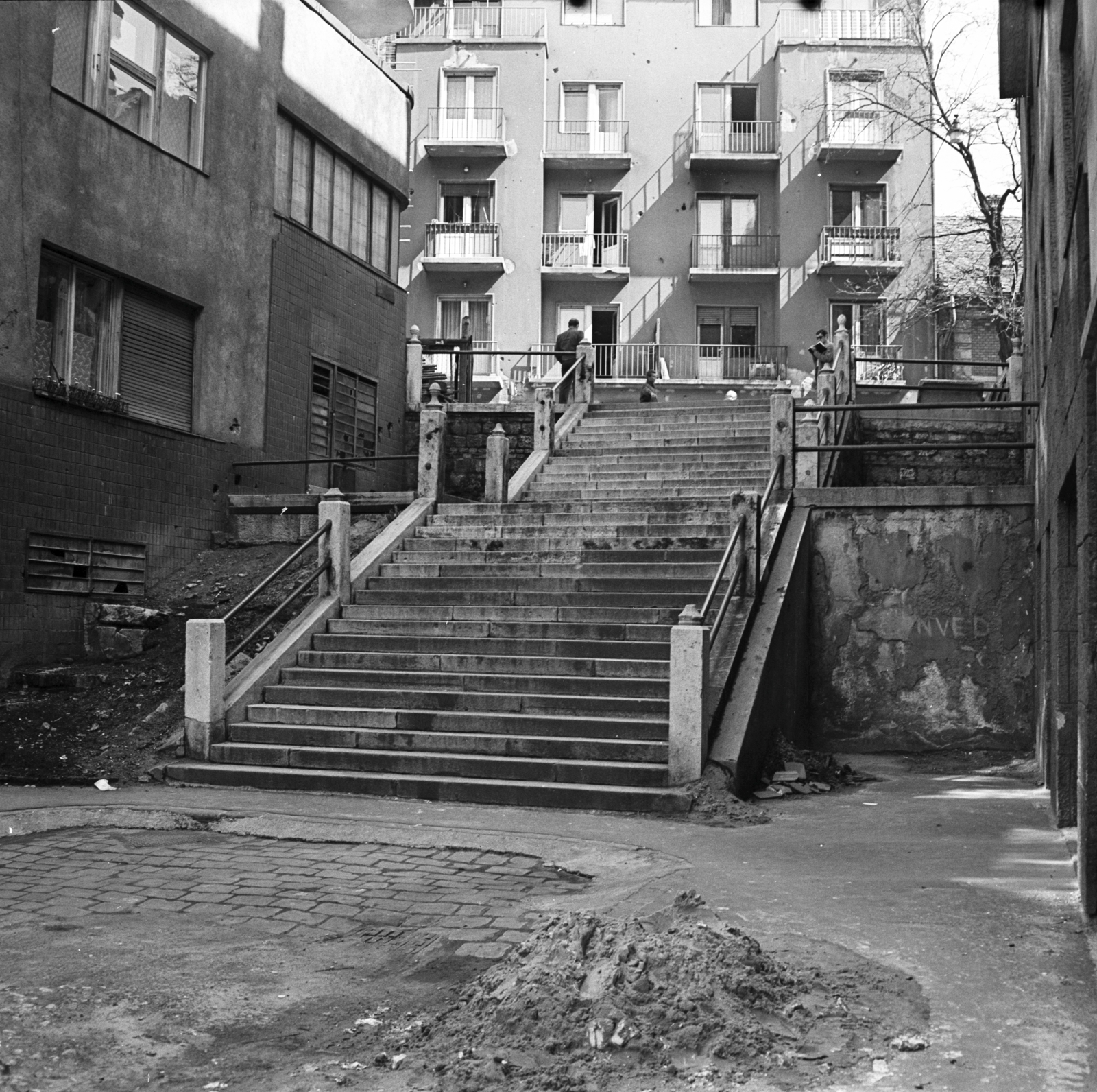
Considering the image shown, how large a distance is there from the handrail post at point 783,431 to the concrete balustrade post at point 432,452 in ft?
14.1

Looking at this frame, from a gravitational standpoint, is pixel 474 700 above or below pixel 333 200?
below

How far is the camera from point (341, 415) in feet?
67.7

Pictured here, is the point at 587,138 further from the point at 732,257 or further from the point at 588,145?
the point at 732,257

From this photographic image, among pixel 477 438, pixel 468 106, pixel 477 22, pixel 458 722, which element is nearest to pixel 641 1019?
pixel 458 722

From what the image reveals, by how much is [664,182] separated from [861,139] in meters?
5.64

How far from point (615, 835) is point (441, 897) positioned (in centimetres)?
209

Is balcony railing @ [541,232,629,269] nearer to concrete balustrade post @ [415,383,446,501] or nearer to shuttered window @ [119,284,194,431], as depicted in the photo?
concrete balustrade post @ [415,383,446,501]

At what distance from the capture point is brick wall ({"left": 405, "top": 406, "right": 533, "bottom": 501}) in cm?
2141

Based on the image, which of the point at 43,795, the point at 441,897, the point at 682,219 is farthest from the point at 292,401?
Result: the point at 682,219

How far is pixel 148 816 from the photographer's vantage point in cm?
882

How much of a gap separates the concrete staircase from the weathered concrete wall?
4.94 feet

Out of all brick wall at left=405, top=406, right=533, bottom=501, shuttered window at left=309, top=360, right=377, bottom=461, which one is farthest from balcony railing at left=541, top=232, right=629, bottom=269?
shuttered window at left=309, top=360, right=377, bottom=461

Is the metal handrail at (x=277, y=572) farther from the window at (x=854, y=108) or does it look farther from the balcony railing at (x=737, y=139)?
the window at (x=854, y=108)

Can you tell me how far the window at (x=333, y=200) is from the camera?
62.4 ft
